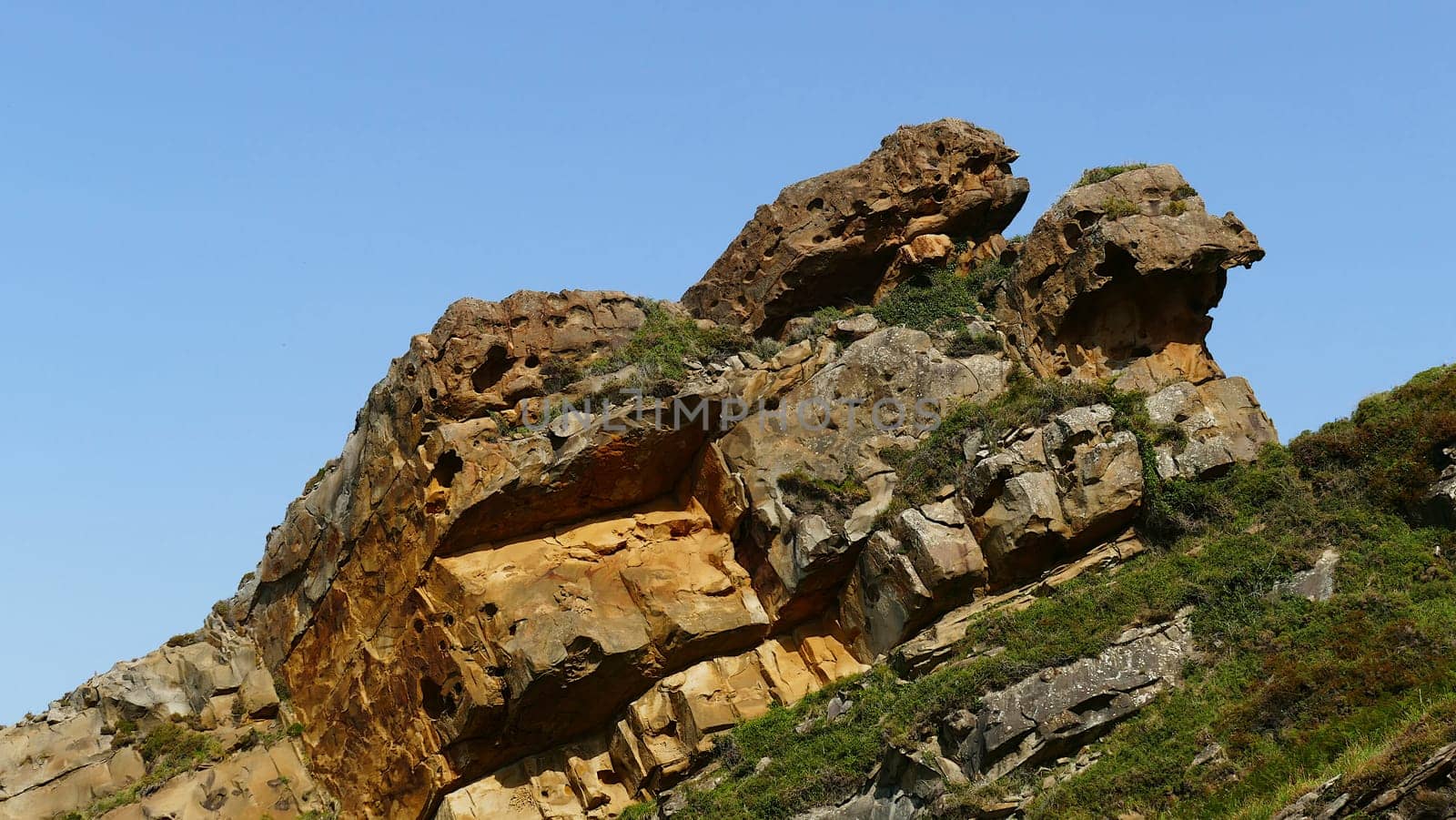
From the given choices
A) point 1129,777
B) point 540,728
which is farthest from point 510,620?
point 1129,777

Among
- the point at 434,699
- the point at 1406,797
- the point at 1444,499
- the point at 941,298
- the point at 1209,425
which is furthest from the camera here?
Answer: the point at 941,298

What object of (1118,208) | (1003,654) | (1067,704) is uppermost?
(1118,208)

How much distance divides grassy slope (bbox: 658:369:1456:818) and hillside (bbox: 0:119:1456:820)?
7 cm

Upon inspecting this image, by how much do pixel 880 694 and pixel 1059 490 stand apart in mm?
4777

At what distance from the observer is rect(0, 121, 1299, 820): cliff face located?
2628cm

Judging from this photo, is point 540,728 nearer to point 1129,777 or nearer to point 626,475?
point 626,475

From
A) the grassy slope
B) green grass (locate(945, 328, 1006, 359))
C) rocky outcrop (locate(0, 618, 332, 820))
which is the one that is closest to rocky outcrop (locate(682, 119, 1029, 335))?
green grass (locate(945, 328, 1006, 359))

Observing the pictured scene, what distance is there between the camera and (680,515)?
28.7 meters

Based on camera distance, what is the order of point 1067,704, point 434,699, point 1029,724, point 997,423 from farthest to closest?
point 997,423 → point 434,699 → point 1067,704 → point 1029,724

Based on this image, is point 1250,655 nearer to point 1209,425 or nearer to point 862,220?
point 1209,425

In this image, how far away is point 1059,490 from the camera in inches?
1032

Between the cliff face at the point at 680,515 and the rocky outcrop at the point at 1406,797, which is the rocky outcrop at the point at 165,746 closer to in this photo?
the cliff face at the point at 680,515

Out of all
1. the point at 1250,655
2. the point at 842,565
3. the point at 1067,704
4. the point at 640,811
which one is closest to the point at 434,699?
the point at 640,811

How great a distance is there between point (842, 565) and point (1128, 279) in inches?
332
